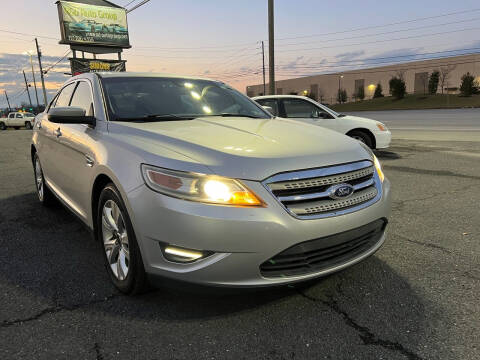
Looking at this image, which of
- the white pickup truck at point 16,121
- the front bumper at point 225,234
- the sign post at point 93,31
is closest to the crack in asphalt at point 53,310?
the front bumper at point 225,234

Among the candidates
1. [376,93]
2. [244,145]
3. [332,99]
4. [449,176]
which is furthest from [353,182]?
[332,99]

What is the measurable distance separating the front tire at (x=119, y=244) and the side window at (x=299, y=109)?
22.4 ft

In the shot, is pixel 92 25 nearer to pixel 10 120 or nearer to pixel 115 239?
pixel 10 120

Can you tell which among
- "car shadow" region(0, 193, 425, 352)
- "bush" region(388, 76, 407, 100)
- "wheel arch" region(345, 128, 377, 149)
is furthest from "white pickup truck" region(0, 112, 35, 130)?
"bush" region(388, 76, 407, 100)

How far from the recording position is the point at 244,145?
2436 mm

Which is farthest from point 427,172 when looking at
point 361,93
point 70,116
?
point 361,93

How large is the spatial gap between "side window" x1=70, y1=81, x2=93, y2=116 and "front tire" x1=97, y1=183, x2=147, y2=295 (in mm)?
1077

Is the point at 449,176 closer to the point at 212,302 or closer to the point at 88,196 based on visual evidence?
the point at 212,302

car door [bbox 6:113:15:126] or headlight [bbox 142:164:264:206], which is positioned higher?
headlight [bbox 142:164:264:206]

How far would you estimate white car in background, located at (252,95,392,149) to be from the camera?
8883 millimetres

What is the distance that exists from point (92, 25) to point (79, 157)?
41.4 m

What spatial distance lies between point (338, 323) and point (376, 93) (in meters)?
86.3

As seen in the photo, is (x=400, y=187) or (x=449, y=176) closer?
(x=400, y=187)

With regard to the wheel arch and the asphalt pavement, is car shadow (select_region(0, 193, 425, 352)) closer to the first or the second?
the asphalt pavement
